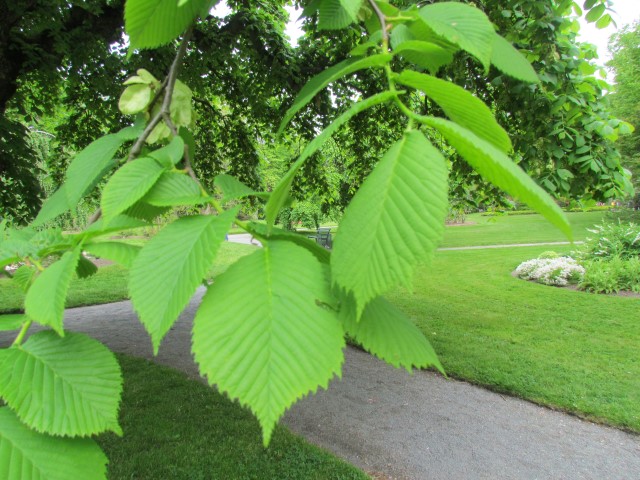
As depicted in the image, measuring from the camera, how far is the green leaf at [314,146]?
0.43 meters

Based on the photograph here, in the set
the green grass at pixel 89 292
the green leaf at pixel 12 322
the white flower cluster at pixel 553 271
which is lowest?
the green grass at pixel 89 292

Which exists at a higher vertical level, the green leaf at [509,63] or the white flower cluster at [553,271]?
the green leaf at [509,63]

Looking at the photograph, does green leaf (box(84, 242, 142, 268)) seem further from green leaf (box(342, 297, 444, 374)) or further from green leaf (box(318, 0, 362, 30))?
green leaf (box(318, 0, 362, 30))

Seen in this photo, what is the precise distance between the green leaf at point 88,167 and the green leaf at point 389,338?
0.52 m

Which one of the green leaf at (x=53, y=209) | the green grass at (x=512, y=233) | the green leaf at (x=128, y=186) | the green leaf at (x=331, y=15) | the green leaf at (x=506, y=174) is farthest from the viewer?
the green grass at (x=512, y=233)

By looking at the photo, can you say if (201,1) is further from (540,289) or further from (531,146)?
(540,289)

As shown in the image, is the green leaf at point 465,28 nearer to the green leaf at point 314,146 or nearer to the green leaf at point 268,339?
the green leaf at point 314,146

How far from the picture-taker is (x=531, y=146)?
3121 millimetres

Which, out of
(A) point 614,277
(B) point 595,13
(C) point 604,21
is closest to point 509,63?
(B) point 595,13

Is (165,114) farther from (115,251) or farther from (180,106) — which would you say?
(115,251)

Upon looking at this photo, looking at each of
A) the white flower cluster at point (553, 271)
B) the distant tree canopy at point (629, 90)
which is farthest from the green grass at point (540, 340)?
the distant tree canopy at point (629, 90)

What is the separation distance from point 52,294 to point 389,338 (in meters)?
0.40

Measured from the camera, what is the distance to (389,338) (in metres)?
0.47

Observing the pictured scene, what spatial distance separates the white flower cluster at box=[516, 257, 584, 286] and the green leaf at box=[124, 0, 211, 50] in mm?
12015
